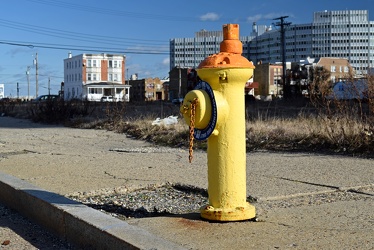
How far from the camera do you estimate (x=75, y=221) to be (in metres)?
5.28

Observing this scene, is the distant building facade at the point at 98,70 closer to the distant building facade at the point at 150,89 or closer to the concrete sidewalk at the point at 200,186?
the distant building facade at the point at 150,89

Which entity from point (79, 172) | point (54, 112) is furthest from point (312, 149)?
point (54, 112)

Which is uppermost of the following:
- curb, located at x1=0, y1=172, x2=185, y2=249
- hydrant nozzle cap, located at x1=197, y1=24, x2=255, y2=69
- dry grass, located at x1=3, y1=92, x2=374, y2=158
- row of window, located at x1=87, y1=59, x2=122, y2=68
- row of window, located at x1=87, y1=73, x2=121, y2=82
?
row of window, located at x1=87, y1=59, x2=122, y2=68

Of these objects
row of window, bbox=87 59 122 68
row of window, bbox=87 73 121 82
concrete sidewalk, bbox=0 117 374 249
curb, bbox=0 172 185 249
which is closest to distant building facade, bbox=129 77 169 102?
row of window, bbox=87 73 121 82

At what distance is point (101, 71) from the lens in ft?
403

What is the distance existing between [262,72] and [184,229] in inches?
4802

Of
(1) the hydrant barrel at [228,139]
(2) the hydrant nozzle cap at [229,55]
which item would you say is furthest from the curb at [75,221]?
(2) the hydrant nozzle cap at [229,55]

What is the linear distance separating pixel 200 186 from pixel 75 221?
2.49 metres

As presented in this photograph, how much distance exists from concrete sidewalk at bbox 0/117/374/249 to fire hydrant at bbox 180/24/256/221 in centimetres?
18

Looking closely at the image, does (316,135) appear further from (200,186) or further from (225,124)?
(225,124)

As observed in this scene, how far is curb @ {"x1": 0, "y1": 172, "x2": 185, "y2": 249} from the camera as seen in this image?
4.45 metres

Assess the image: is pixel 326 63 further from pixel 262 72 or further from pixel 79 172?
pixel 79 172

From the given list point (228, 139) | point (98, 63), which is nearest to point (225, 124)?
point (228, 139)

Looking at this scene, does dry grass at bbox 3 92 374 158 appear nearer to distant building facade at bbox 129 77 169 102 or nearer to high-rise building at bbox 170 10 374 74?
distant building facade at bbox 129 77 169 102
